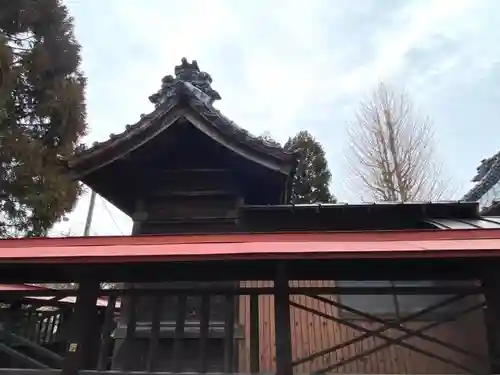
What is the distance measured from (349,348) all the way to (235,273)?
252cm

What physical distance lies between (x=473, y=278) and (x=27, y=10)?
1203 cm

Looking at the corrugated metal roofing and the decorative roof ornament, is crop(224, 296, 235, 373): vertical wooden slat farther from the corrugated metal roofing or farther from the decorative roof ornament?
the decorative roof ornament

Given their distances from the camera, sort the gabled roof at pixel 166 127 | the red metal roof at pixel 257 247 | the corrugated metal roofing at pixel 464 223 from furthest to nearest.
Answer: the gabled roof at pixel 166 127
the corrugated metal roofing at pixel 464 223
the red metal roof at pixel 257 247

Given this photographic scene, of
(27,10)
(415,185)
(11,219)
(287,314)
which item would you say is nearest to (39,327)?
(11,219)

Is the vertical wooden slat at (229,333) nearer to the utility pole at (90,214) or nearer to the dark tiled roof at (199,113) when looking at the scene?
the dark tiled roof at (199,113)

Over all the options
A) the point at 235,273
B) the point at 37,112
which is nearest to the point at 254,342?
the point at 235,273

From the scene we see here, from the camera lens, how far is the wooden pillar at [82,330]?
12.0ft

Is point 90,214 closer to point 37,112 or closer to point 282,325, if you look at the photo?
point 37,112

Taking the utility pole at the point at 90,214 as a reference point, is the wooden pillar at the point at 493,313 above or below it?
below

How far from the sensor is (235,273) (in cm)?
386

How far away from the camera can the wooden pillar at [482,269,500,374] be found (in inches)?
135

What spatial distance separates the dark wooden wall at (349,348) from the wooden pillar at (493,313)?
60.6 inches

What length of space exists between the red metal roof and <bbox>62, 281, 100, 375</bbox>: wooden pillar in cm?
46

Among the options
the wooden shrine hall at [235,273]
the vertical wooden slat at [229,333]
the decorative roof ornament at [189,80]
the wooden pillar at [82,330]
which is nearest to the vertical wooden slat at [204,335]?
the wooden shrine hall at [235,273]
